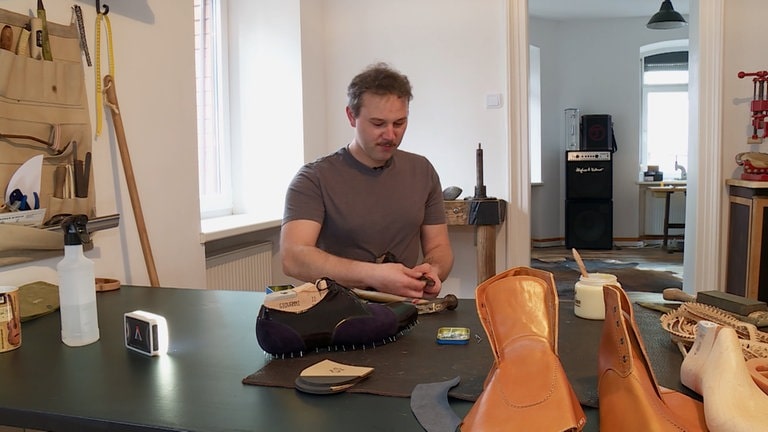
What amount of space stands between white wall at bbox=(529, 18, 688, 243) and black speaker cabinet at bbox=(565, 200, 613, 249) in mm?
373

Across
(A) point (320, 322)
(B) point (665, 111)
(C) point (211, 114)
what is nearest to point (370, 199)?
(A) point (320, 322)

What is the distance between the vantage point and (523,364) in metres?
0.74

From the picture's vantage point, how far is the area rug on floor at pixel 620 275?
16.3ft

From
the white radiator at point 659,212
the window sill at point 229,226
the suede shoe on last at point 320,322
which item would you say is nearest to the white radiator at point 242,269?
the window sill at point 229,226

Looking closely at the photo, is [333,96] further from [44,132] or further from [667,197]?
[667,197]

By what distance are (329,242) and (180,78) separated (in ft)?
3.03

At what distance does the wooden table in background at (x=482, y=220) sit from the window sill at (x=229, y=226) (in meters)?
0.93

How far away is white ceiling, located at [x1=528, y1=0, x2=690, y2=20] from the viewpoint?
6238 millimetres

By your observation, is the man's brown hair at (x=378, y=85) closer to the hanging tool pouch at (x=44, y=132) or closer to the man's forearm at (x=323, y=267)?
the man's forearm at (x=323, y=267)

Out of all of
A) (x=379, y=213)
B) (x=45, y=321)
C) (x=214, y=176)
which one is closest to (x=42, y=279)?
(x=45, y=321)

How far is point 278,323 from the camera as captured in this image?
106 centimetres

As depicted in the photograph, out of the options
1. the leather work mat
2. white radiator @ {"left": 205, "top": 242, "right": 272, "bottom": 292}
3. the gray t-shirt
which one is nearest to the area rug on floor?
white radiator @ {"left": 205, "top": 242, "right": 272, "bottom": 292}

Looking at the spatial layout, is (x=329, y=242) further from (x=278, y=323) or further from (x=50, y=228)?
(x=278, y=323)

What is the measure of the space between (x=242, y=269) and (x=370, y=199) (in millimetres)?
1264
